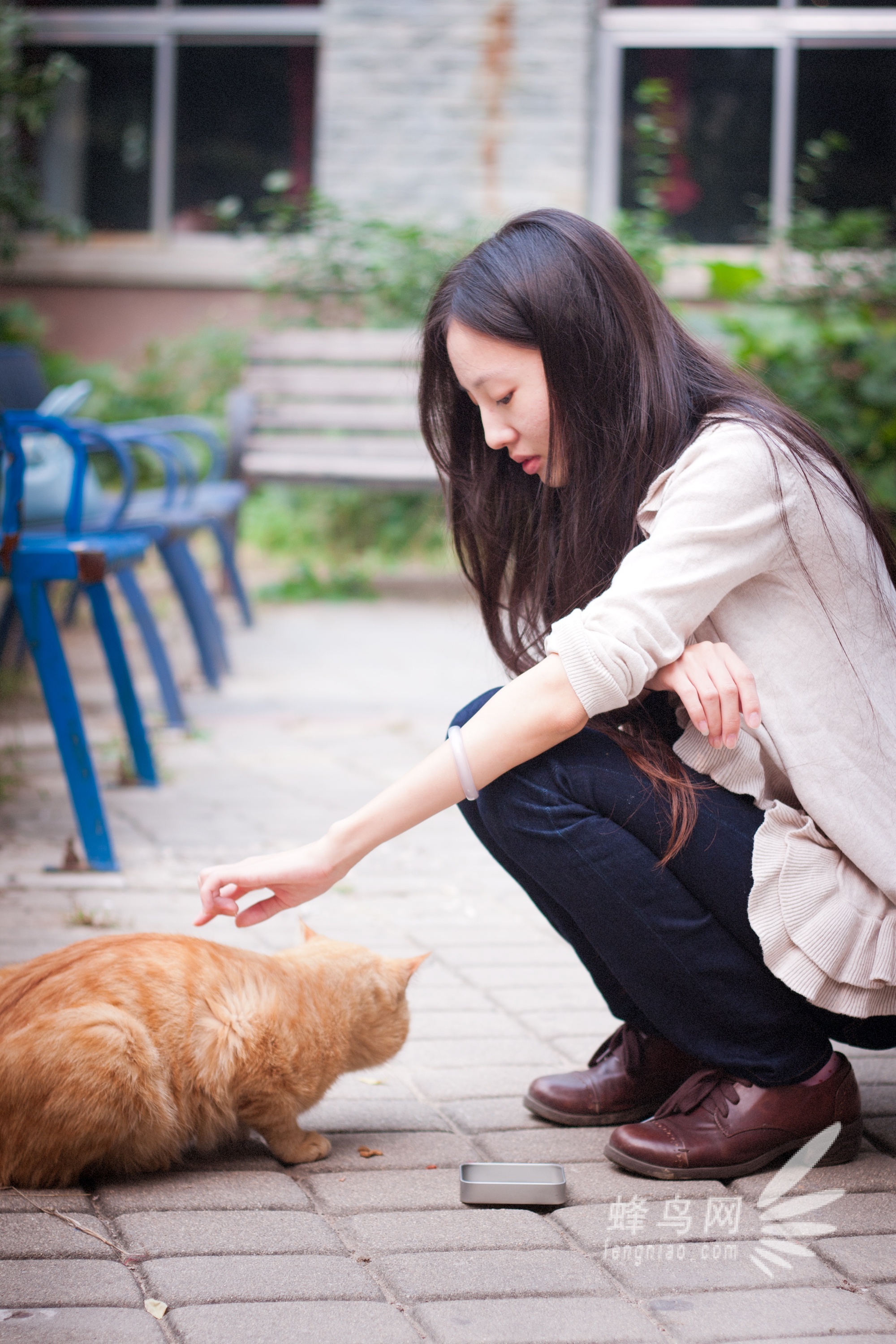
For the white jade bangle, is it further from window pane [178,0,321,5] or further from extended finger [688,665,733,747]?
window pane [178,0,321,5]

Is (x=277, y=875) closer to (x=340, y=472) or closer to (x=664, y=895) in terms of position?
(x=664, y=895)

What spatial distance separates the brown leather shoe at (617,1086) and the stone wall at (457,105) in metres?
7.84

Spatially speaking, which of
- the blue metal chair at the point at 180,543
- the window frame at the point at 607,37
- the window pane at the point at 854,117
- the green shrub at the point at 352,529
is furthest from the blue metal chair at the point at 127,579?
the window pane at the point at 854,117

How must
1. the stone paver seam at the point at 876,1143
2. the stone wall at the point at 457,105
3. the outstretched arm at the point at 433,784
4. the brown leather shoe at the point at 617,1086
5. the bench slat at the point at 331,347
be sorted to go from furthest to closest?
the stone wall at the point at 457,105 < the bench slat at the point at 331,347 < the brown leather shoe at the point at 617,1086 < the stone paver seam at the point at 876,1143 < the outstretched arm at the point at 433,784

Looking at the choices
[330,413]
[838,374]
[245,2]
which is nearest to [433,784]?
[330,413]

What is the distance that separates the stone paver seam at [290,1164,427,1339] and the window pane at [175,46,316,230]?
948 cm

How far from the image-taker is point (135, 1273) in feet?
5.36

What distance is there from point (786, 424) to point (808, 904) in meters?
0.68

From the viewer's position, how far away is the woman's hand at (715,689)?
5.95 feet

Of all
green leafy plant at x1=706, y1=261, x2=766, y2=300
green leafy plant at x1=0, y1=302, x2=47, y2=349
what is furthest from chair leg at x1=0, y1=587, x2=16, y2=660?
green leafy plant at x1=706, y1=261, x2=766, y2=300

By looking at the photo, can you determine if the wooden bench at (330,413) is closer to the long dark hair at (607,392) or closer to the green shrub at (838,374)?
the green shrub at (838,374)

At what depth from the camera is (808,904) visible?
1853 mm

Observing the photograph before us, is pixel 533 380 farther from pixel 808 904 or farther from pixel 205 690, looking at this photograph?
pixel 205 690
